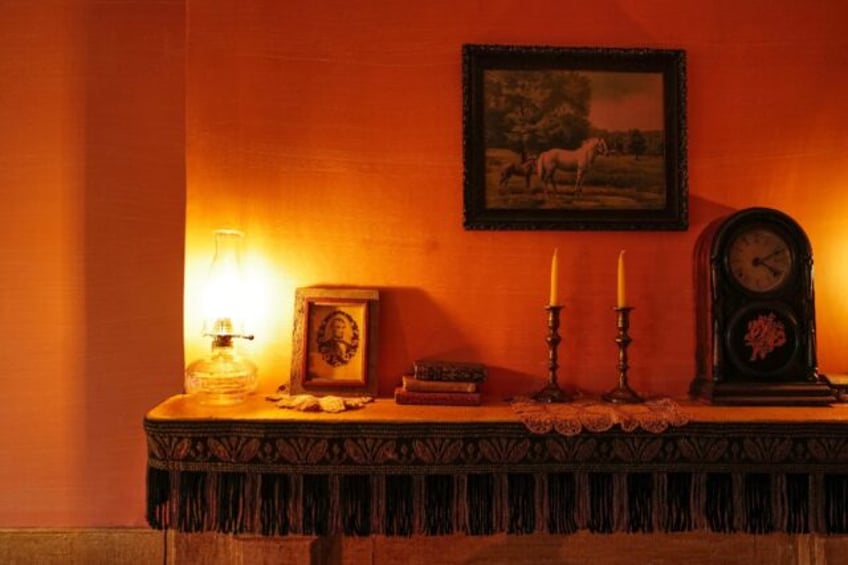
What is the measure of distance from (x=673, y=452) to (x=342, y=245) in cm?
119

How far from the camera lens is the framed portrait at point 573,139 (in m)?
2.00

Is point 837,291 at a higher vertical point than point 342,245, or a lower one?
lower

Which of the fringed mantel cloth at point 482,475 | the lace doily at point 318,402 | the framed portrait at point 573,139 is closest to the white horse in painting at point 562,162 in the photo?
the framed portrait at point 573,139

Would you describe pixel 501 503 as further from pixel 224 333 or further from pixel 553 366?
pixel 224 333

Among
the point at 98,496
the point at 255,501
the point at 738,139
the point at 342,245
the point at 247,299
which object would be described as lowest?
the point at 98,496

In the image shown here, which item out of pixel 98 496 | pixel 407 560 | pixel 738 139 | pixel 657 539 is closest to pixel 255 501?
pixel 407 560

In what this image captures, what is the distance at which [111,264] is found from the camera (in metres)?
2.09

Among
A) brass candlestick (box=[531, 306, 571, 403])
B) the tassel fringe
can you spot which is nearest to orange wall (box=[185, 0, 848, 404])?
brass candlestick (box=[531, 306, 571, 403])

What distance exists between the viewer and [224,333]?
1.81 metres

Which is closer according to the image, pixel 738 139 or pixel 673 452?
pixel 673 452

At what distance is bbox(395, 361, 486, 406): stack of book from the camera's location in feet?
5.83

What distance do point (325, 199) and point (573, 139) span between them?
868 mm

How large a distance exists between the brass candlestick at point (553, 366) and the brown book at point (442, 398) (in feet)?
0.70

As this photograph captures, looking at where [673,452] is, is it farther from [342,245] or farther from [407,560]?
[342,245]
